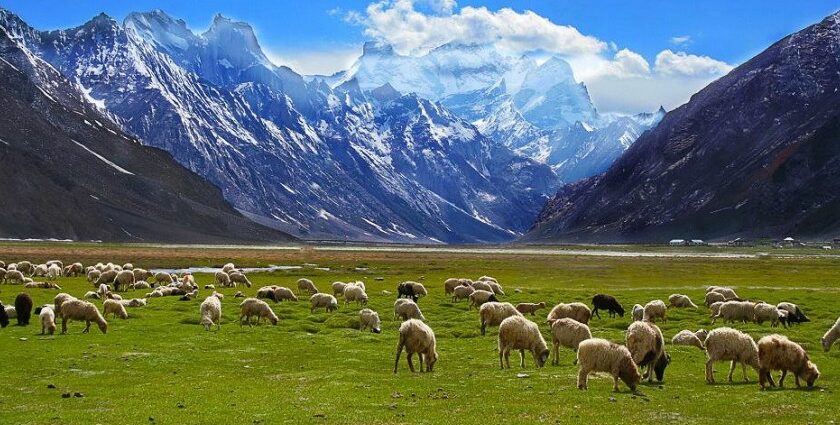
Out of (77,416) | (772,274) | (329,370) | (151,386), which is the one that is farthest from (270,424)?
(772,274)

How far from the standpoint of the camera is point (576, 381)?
2522cm

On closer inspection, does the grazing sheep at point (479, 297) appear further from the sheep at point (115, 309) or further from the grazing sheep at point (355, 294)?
the sheep at point (115, 309)

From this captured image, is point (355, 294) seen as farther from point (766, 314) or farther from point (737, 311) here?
point (766, 314)

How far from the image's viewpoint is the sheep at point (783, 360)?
24688 mm

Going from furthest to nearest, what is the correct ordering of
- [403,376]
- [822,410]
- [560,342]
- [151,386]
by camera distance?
[560,342]
[403,376]
[151,386]
[822,410]

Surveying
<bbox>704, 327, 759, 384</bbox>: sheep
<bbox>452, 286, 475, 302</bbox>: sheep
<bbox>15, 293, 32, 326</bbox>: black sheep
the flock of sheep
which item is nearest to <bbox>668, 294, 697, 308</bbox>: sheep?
the flock of sheep

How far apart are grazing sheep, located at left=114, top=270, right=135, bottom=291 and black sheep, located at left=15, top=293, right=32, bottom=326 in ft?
Result: 83.7

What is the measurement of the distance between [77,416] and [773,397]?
19675 millimetres

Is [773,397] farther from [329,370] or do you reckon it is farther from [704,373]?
[329,370]

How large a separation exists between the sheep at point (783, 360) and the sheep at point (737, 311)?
20.5m

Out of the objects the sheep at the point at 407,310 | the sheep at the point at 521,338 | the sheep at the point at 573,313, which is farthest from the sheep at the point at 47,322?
the sheep at the point at 573,313

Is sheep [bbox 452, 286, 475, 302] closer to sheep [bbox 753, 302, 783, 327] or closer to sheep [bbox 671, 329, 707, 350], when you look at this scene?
sheep [bbox 753, 302, 783, 327]

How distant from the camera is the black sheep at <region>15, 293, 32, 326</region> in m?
38.8

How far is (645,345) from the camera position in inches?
1033
